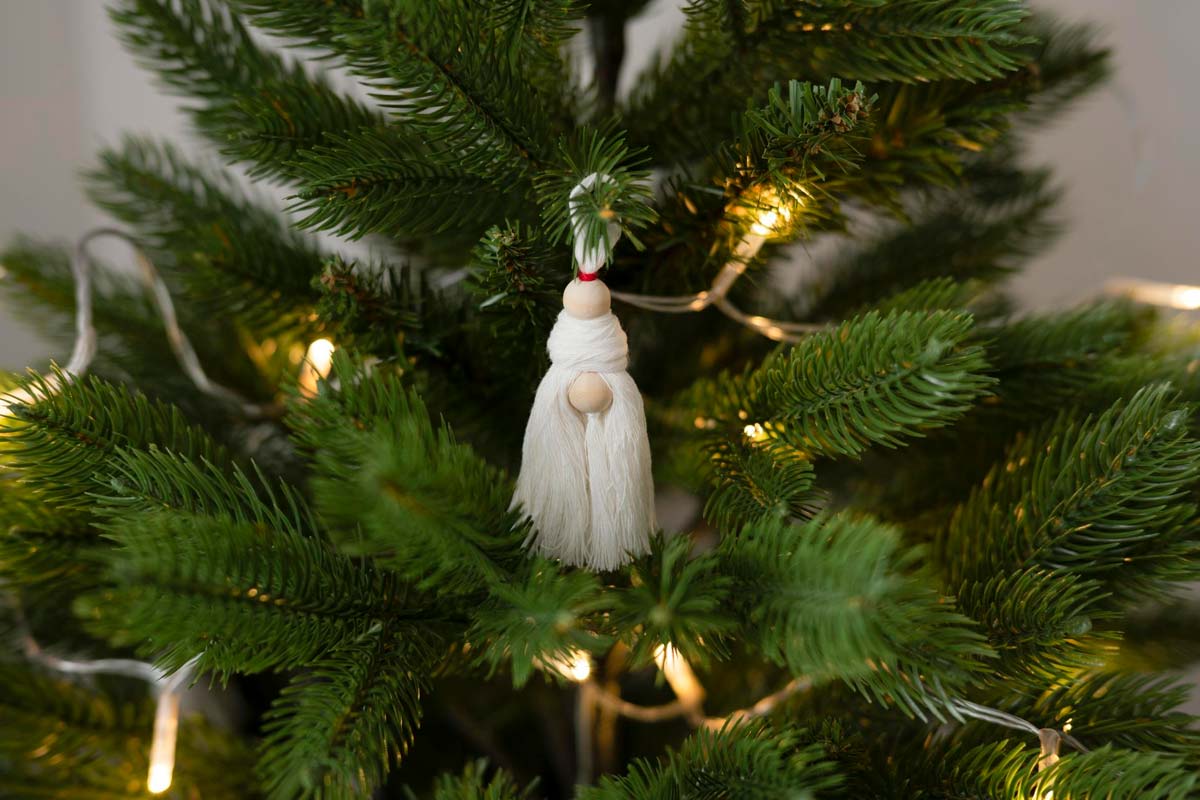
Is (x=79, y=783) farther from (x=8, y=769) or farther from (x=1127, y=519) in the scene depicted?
(x=1127, y=519)

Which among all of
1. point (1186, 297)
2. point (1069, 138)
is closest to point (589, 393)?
point (1186, 297)

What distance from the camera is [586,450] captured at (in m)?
0.36

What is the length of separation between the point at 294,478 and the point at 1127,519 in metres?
0.42

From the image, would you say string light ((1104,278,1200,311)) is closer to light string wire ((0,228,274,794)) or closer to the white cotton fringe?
the white cotton fringe

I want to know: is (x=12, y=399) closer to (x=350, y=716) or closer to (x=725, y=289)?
(x=350, y=716)

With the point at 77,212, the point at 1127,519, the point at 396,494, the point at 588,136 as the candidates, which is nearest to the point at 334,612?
the point at 396,494

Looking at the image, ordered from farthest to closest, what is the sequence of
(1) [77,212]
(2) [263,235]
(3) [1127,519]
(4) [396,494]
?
1. (1) [77,212]
2. (2) [263,235]
3. (3) [1127,519]
4. (4) [396,494]

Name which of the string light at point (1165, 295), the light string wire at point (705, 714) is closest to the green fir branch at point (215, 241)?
the light string wire at point (705, 714)

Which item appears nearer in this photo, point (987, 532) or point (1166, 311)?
point (987, 532)

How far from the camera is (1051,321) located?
1.48 feet

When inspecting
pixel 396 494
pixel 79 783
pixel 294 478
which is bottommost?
pixel 79 783

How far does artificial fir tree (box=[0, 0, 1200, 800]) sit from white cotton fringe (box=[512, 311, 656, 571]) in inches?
A: 0.7

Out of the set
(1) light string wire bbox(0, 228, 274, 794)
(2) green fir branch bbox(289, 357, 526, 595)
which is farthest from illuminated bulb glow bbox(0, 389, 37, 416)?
(2) green fir branch bbox(289, 357, 526, 595)

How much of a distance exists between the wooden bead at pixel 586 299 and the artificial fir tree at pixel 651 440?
0.02 metres
